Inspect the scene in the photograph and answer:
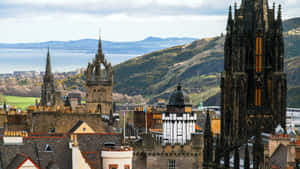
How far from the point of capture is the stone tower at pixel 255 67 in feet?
364

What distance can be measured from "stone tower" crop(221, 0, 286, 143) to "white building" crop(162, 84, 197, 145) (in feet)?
140

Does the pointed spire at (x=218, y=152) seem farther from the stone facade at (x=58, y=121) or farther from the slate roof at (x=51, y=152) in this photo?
the slate roof at (x=51, y=152)

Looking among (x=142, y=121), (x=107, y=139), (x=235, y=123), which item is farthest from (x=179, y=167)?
(x=142, y=121)

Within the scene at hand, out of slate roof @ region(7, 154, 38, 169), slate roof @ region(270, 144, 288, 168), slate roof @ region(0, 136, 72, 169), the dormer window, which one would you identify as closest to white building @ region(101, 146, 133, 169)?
slate roof @ region(0, 136, 72, 169)

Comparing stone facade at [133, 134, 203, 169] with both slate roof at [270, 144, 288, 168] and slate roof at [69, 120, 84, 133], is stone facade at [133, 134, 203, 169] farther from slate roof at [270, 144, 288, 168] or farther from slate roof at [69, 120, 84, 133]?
slate roof at [69, 120, 84, 133]

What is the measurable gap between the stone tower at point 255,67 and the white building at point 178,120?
140 ft

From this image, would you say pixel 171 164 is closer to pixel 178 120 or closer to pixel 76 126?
pixel 178 120

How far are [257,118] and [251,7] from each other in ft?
44.7

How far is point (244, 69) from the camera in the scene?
112 meters

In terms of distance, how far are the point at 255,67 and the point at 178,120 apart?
4653 centimetres

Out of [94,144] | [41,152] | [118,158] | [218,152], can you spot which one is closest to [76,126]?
[218,152]

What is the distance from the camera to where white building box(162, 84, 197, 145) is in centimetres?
6725

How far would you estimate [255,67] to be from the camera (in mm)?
112250

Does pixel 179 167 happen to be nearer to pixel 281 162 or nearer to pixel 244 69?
pixel 281 162
